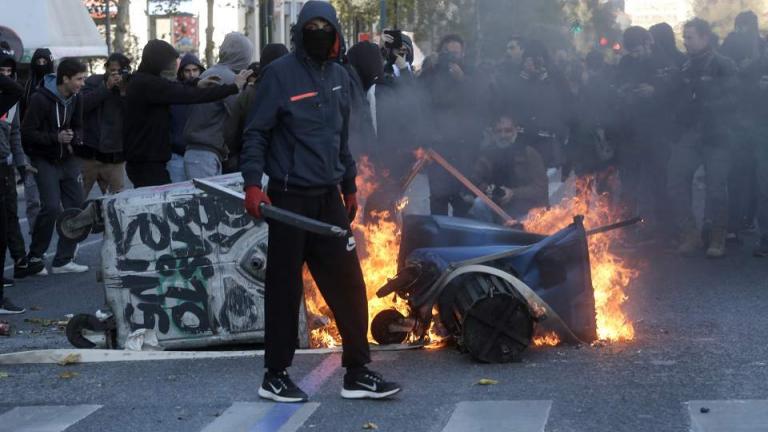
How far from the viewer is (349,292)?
6.41 metres

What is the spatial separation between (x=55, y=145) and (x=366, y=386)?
565cm

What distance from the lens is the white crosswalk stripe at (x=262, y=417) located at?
233 inches

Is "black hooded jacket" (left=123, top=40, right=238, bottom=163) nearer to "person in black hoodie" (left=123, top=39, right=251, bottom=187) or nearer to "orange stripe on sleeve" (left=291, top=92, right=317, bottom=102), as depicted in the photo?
"person in black hoodie" (left=123, top=39, right=251, bottom=187)

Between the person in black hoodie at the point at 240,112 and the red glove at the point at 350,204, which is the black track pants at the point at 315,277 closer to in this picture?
the red glove at the point at 350,204

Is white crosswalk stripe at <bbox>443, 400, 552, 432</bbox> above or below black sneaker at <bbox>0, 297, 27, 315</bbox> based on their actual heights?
above

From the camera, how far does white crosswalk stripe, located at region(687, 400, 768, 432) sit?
5.64 meters

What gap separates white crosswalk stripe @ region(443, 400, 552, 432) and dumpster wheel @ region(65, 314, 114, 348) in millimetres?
2228

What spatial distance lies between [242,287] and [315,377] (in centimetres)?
80

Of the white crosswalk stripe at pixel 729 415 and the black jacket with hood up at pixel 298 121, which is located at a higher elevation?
the black jacket with hood up at pixel 298 121

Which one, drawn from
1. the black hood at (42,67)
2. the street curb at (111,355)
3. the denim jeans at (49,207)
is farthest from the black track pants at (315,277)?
the black hood at (42,67)

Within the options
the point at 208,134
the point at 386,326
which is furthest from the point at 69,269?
the point at 386,326

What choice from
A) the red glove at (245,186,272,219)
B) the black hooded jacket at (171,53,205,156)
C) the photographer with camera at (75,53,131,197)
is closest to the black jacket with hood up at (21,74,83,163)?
the photographer with camera at (75,53,131,197)

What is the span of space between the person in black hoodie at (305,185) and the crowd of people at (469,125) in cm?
247

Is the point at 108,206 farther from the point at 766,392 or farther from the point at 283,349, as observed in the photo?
the point at 766,392
